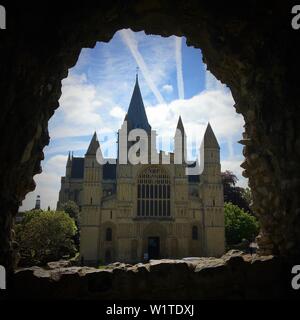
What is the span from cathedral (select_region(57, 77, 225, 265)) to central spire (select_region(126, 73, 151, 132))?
26.9ft

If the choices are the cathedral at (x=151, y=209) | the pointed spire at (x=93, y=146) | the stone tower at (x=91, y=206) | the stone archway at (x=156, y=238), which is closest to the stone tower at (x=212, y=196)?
the cathedral at (x=151, y=209)

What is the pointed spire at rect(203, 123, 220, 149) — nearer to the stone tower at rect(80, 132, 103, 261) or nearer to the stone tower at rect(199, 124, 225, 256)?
the stone tower at rect(199, 124, 225, 256)

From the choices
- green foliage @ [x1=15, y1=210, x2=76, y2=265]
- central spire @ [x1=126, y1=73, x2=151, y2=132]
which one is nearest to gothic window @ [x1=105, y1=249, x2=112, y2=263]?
green foliage @ [x1=15, y1=210, x2=76, y2=265]

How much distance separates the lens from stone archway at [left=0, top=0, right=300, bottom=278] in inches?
228

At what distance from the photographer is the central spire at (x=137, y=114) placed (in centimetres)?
4799

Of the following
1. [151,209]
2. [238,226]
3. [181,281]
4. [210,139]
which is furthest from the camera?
[210,139]

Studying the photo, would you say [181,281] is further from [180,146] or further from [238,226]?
[238,226]

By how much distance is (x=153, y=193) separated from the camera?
1474 inches

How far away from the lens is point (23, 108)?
6.01 meters

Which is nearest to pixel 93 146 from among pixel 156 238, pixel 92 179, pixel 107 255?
pixel 92 179

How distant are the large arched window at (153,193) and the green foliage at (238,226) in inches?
334

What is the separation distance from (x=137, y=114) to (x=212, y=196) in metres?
18.5

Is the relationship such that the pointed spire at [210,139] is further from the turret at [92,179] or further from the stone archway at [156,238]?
the turret at [92,179]
